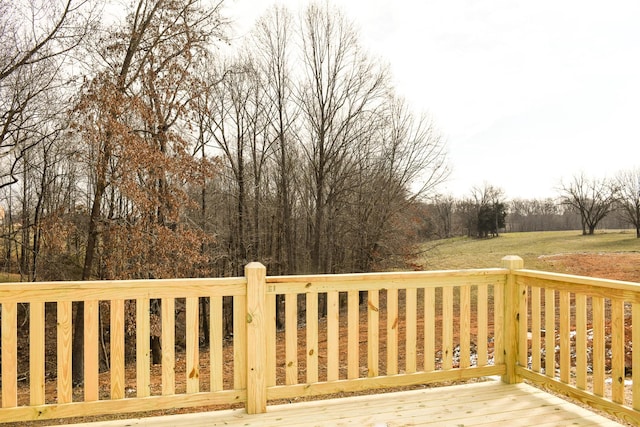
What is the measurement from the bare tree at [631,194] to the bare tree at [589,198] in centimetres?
94

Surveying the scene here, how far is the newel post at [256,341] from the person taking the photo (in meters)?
2.62

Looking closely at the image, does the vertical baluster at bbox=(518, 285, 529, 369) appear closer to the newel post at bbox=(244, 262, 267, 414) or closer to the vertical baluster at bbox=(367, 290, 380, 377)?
the vertical baluster at bbox=(367, 290, 380, 377)

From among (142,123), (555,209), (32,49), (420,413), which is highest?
(32,49)

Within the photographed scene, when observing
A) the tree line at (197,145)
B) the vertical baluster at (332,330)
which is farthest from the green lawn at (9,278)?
the vertical baluster at (332,330)

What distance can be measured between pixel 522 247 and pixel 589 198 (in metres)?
6.14

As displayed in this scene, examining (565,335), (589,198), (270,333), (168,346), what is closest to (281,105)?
(270,333)

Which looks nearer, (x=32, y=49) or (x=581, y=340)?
(x=581, y=340)

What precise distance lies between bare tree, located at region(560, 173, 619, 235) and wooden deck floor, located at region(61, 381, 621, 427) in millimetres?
26081

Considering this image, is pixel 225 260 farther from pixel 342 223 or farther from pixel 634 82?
pixel 634 82

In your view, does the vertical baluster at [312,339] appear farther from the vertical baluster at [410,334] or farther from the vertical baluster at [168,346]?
the vertical baluster at [168,346]

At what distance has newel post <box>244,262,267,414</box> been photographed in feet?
8.61

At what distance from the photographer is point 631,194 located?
22.6 meters

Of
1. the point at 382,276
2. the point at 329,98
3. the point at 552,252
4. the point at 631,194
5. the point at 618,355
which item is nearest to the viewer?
the point at 618,355

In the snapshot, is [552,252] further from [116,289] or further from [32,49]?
[116,289]
